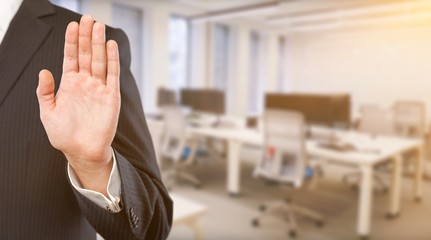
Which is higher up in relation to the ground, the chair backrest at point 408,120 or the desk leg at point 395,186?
the chair backrest at point 408,120

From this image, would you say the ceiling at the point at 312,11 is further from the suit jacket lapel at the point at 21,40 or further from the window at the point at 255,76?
the suit jacket lapel at the point at 21,40

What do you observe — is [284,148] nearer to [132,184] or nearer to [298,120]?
[298,120]

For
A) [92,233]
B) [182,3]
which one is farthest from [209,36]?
[92,233]

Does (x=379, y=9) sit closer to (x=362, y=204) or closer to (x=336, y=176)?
(x=336, y=176)

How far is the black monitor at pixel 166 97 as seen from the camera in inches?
210

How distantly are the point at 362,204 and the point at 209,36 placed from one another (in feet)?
15.3

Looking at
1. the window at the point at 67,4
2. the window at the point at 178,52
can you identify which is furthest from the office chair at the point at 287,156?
the window at the point at 178,52

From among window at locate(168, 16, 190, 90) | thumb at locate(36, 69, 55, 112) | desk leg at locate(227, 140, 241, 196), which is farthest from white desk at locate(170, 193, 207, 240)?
window at locate(168, 16, 190, 90)

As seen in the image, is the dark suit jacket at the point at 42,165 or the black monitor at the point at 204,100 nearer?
the dark suit jacket at the point at 42,165

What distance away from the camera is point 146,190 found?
0.66m

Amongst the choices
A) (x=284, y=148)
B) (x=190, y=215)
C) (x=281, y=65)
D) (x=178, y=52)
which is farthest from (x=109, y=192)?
(x=281, y=65)

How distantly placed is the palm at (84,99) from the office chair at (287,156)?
8.24 ft

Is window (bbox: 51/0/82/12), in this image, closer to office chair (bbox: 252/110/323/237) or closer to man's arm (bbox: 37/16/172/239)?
man's arm (bbox: 37/16/172/239)

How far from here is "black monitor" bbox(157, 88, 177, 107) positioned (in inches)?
210
